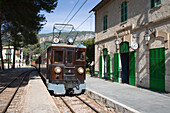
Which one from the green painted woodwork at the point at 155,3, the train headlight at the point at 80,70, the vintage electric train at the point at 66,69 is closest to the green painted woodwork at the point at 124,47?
the green painted woodwork at the point at 155,3

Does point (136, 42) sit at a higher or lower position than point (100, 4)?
lower

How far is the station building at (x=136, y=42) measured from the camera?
8.63 m

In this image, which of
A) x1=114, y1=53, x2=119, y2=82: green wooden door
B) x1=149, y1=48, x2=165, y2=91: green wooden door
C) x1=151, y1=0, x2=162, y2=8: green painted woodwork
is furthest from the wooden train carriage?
x1=151, y1=0, x2=162, y2=8: green painted woodwork

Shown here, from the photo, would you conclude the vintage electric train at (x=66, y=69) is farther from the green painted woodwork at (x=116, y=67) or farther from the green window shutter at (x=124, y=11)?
the green window shutter at (x=124, y=11)

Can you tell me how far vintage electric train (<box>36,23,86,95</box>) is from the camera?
27.2 feet

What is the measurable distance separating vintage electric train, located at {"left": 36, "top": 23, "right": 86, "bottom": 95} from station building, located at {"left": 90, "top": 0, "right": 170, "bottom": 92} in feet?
13.0

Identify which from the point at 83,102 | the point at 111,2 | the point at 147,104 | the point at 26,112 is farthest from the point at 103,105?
the point at 111,2

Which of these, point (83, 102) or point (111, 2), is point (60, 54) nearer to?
point (83, 102)

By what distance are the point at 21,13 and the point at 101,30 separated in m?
7.56

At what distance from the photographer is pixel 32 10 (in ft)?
45.0

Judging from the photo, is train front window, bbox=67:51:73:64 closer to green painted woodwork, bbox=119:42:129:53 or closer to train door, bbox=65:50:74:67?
train door, bbox=65:50:74:67

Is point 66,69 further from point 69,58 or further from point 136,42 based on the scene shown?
point 136,42

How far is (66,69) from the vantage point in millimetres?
8547

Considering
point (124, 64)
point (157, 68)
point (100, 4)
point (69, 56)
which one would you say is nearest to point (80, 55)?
point (69, 56)
